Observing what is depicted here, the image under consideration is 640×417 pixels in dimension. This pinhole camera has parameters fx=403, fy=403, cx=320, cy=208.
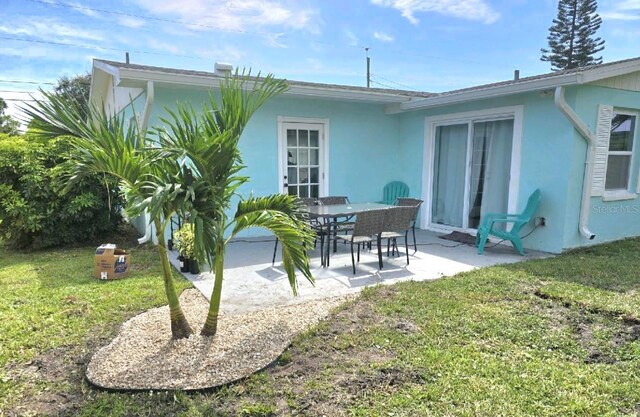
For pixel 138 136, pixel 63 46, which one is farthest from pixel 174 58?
pixel 138 136

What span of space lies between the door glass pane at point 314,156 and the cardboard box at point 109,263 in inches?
159

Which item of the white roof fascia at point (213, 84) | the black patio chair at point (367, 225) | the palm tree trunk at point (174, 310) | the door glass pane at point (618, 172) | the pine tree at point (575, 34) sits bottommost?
the palm tree trunk at point (174, 310)

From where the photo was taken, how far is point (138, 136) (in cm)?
287

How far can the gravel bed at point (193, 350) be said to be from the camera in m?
2.61

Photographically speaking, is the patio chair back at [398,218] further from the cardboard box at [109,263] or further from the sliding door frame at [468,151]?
the cardboard box at [109,263]

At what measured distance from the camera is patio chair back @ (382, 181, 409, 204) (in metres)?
8.58

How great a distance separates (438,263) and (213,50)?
21.2 m

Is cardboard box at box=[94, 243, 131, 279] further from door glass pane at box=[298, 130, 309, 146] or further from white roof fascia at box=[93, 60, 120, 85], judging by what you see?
door glass pane at box=[298, 130, 309, 146]

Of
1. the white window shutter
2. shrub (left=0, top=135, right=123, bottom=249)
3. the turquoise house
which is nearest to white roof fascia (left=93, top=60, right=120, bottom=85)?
the turquoise house

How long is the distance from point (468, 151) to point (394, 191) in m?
1.90

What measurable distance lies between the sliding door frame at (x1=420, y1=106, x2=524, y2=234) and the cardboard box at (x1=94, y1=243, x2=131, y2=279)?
5659 mm

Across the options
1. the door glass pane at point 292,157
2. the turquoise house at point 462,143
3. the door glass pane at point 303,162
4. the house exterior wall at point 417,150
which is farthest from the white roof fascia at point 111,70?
the door glass pane at point 292,157

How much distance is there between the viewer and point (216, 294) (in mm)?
3016

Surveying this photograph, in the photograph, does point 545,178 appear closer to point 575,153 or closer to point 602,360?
point 575,153
